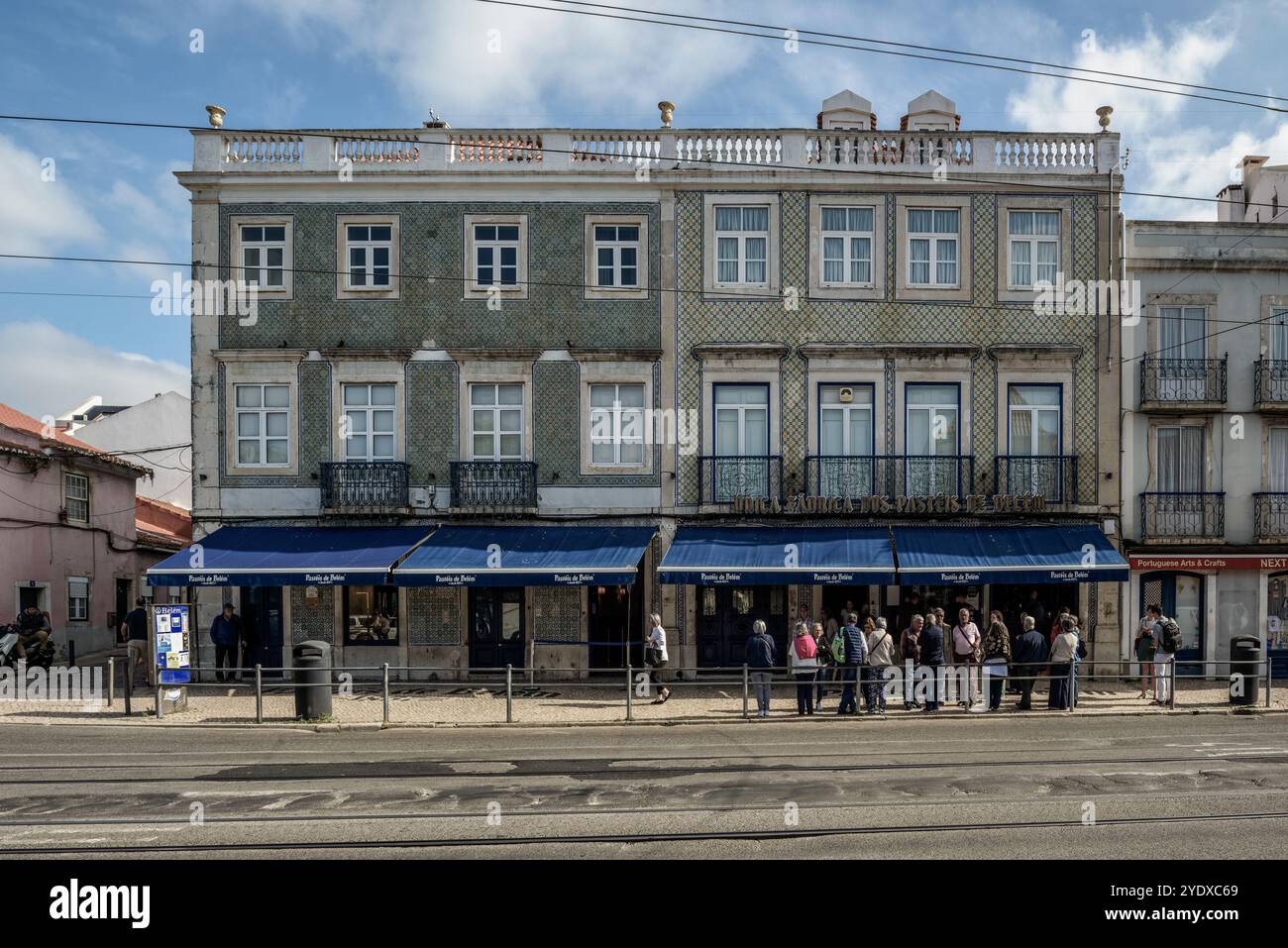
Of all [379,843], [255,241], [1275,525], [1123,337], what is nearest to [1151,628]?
[1275,525]

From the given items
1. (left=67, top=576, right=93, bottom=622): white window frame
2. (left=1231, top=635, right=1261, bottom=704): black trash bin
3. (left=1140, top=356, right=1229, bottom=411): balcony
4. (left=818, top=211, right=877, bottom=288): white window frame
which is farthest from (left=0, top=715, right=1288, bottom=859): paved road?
(left=67, top=576, right=93, bottom=622): white window frame

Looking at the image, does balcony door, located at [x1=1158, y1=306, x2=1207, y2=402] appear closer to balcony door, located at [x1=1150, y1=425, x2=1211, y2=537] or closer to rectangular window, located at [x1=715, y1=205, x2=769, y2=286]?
balcony door, located at [x1=1150, y1=425, x2=1211, y2=537]

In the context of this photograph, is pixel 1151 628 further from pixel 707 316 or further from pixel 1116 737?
pixel 707 316

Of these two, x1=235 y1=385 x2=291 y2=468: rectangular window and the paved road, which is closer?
the paved road

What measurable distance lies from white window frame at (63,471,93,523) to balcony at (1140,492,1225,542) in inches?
1030

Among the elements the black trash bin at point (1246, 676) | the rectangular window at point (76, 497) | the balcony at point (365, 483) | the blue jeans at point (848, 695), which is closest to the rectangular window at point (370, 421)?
the balcony at point (365, 483)

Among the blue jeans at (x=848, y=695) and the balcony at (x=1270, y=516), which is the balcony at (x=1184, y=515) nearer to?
the balcony at (x=1270, y=516)

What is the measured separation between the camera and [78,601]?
25.5m

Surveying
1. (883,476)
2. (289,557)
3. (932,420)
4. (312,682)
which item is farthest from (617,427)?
(312,682)

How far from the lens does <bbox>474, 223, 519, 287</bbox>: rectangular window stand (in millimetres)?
19875

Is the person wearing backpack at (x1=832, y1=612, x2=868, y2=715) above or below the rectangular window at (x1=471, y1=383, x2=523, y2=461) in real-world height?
below

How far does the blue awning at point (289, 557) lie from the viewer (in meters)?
17.6

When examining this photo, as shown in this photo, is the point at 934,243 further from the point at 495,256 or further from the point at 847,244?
the point at 495,256

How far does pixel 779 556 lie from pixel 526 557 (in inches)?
191
